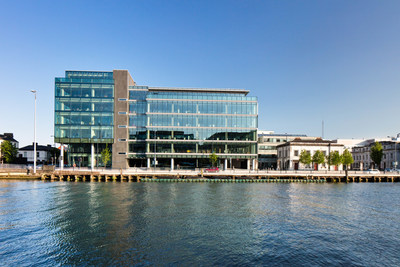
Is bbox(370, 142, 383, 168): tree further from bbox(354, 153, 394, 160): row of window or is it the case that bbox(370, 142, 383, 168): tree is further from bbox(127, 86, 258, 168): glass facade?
bbox(127, 86, 258, 168): glass facade

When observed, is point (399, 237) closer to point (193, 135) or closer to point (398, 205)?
point (398, 205)

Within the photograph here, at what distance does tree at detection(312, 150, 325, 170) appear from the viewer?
8306cm

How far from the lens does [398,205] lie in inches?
1447

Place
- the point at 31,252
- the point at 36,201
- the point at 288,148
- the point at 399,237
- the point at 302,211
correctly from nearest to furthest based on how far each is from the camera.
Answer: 1. the point at 31,252
2. the point at 399,237
3. the point at 302,211
4. the point at 36,201
5. the point at 288,148

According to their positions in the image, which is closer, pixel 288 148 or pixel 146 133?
pixel 146 133

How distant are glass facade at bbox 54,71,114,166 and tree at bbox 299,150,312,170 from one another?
65388 mm

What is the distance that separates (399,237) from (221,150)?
206 feet

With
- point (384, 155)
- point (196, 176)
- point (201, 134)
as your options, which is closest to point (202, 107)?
point (201, 134)

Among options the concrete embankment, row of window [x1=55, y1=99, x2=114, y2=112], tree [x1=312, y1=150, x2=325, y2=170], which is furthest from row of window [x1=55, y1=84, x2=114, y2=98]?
tree [x1=312, y1=150, x2=325, y2=170]

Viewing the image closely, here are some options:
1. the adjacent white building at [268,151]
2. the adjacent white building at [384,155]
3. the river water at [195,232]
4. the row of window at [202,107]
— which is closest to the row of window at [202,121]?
the row of window at [202,107]

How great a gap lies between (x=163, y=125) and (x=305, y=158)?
49.7 meters

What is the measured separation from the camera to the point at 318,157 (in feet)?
274

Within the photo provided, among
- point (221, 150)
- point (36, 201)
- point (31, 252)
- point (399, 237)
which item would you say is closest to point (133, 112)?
point (221, 150)

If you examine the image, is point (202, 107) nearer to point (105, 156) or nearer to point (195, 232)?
point (105, 156)
